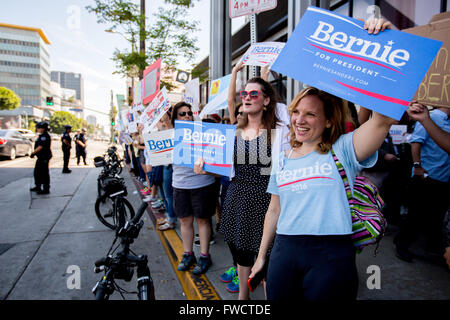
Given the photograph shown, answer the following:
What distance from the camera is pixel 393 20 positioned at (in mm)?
5113

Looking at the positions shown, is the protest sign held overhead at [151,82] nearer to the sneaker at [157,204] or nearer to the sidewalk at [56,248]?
the sneaker at [157,204]

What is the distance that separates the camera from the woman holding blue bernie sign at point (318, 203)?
1374 millimetres

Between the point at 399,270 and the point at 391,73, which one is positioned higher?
the point at 391,73

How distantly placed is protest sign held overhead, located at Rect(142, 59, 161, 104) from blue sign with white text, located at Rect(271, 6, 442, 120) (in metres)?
3.61

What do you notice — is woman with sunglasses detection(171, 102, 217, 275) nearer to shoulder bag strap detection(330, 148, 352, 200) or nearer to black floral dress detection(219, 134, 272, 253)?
black floral dress detection(219, 134, 272, 253)

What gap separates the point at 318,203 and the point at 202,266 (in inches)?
91.4

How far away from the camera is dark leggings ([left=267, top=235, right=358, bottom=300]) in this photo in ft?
4.50

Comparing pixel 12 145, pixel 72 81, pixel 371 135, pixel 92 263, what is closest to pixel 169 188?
pixel 92 263

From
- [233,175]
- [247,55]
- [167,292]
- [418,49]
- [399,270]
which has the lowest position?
[167,292]

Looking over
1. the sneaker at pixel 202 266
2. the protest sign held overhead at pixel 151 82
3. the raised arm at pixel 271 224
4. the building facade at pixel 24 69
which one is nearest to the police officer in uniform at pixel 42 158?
the protest sign held overhead at pixel 151 82

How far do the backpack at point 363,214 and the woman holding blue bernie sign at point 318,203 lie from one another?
0.04 metres
